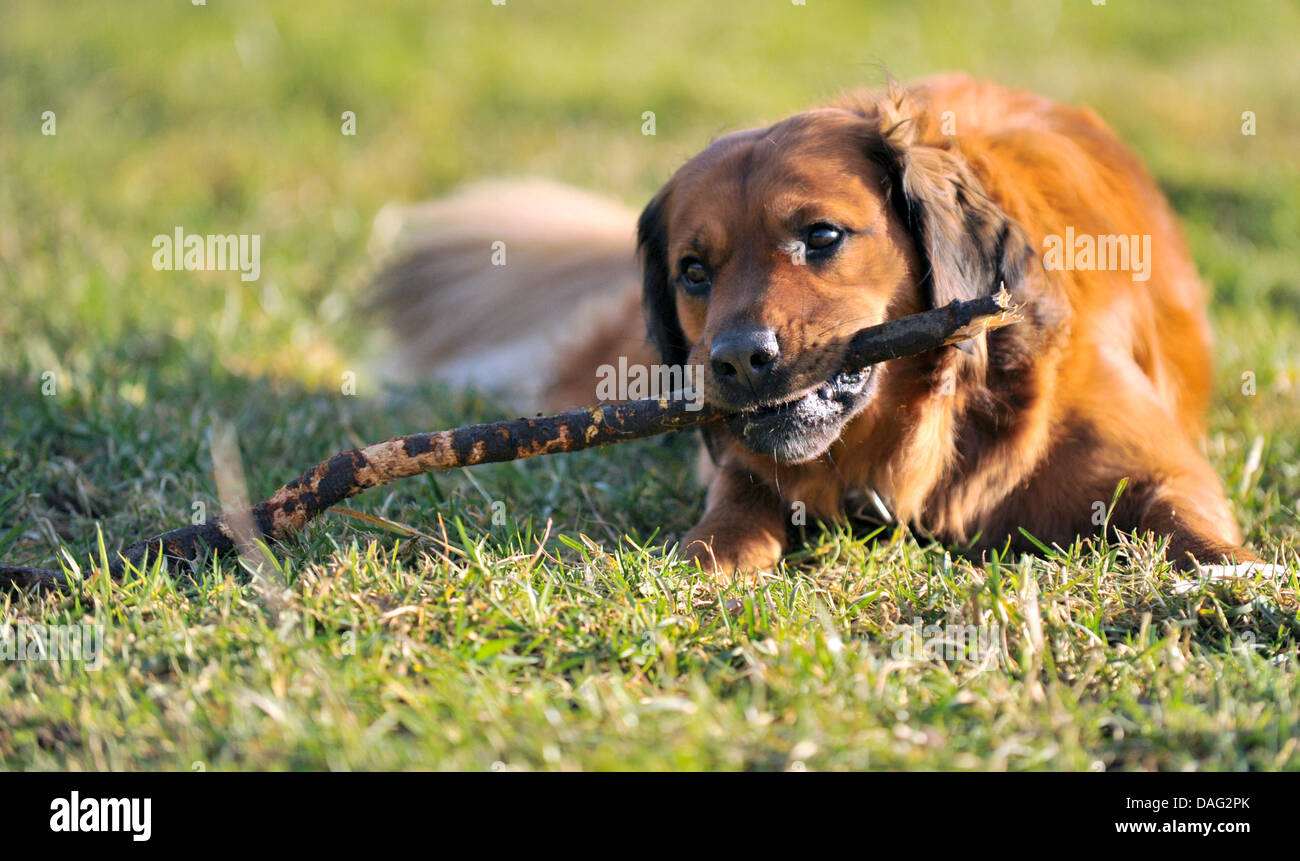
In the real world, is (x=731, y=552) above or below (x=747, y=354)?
below

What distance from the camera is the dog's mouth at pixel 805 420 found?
2686mm

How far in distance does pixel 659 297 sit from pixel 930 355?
83cm

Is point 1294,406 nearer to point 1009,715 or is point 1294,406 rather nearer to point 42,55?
point 1009,715

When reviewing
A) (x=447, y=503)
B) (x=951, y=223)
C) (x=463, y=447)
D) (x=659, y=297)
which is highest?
(x=951, y=223)

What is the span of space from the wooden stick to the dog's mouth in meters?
Answer: 0.07

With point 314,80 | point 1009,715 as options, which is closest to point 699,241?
point 1009,715

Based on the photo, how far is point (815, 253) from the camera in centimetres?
280

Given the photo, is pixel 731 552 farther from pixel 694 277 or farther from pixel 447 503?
pixel 447 503

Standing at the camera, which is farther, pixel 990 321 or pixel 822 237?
pixel 822 237

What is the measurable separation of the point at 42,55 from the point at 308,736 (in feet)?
22.6

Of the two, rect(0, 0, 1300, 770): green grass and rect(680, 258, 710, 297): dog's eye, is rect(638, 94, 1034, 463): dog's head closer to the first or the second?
rect(680, 258, 710, 297): dog's eye

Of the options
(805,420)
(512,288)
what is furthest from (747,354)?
(512,288)

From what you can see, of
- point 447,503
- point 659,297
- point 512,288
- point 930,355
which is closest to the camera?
point 930,355
